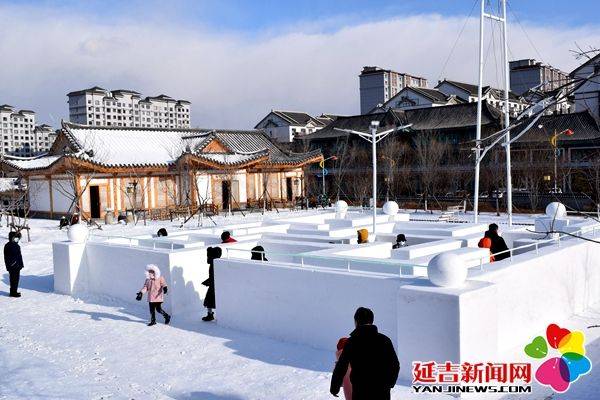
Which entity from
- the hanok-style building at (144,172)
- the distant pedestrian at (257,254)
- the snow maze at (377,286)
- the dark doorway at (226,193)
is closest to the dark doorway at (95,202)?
the hanok-style building at (144,172)

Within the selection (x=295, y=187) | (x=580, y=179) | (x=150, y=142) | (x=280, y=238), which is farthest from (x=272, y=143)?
(x=280, y=238)

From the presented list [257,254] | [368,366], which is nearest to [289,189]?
[257,254]

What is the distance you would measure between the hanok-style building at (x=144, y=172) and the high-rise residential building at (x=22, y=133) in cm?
4235

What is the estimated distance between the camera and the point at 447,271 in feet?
21.8

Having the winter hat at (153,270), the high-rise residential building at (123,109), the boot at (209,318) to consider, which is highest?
the high-rise residential building at (123,109)

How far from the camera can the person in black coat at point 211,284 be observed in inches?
385

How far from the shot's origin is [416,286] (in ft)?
22.7

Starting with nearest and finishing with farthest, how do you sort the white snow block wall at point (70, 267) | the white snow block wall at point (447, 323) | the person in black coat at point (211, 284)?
1. the white snow block wall at point (447, 323)
2. the person in black coat at point (211, 284)
3. the white snow block wall at point (70, 267)

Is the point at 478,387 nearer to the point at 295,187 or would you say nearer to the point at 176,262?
the point at 176,262

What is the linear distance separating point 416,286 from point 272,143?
30.8m

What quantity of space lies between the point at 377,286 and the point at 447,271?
127cm

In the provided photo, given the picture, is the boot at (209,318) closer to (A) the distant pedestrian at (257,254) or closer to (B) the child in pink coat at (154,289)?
(B) the child in pink coat at (154,289)

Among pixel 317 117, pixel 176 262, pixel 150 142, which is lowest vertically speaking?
pixel 176 262

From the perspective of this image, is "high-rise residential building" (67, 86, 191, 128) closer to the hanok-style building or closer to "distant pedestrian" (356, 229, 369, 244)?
the hanok-style building
